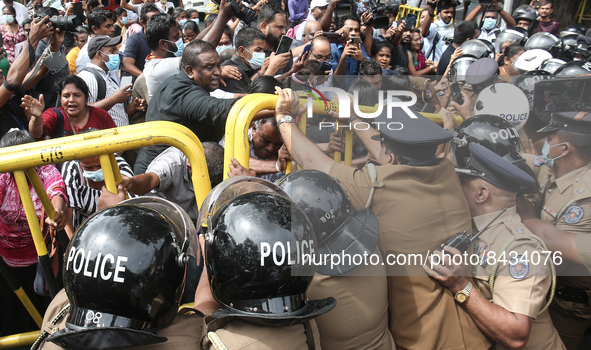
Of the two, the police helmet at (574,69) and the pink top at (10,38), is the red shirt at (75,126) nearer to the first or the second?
the pink top at (10,38)

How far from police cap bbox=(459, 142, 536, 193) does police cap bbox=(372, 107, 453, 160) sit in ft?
0.84

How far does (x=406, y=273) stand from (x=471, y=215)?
0.48 m

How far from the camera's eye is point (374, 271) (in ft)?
6.14

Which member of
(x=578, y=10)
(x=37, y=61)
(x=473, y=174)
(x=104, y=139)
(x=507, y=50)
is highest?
(x=104, y=139)

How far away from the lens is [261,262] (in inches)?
61.3

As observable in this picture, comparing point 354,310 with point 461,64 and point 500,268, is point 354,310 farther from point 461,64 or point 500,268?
point 461,64

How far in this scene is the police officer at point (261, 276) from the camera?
1.51m

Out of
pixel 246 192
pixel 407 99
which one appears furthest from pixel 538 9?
pixel 246 192

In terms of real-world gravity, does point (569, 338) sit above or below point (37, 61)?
below

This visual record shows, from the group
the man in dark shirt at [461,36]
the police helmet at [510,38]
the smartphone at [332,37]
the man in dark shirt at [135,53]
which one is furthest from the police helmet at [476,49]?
the man in dark shirt at [135,53]

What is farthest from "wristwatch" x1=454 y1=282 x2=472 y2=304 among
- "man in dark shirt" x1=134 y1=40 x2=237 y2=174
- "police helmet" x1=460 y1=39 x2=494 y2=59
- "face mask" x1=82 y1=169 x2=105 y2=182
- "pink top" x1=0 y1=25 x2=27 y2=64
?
"pink top" x1=0 y1=25 x2=27 y2=64

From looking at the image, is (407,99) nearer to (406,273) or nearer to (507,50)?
(406,273)

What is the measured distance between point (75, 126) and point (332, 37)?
3.35 metres

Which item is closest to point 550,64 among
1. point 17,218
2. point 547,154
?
point 547,154
